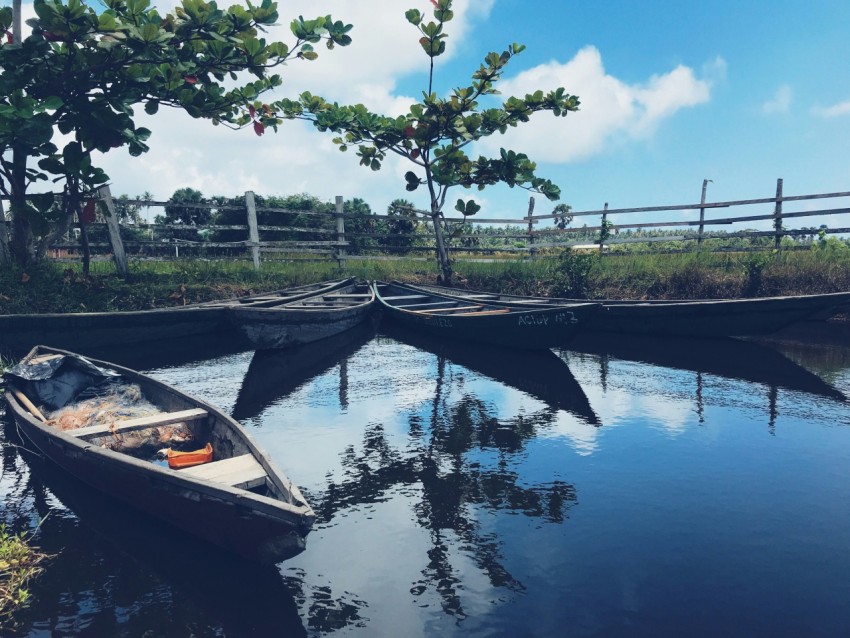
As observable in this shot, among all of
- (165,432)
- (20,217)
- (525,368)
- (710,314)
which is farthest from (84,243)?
(710,314)

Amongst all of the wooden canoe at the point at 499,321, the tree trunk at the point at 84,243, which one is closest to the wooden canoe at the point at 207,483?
the wooden canoe at the point at 499,321

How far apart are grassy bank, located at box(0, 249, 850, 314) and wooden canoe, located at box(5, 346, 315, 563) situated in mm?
7188

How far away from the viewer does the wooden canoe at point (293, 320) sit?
8.59 metres

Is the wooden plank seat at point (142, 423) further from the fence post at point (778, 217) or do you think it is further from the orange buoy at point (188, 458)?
the fence post at point (778, 217)

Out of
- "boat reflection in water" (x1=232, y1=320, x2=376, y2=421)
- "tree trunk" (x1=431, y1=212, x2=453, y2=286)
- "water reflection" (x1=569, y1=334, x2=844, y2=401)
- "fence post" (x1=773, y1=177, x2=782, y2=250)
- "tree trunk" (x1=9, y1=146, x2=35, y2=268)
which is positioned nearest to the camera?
"boat reflection in water" (x1=232, y1=320, x2=376, y2=421)

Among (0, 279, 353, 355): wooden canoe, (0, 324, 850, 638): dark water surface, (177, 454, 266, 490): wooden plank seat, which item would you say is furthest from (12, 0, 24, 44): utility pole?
(177, 454, 266, 490): wooden plank seat

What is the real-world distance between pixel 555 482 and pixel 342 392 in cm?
367

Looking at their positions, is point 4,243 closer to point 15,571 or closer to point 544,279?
point 15,571

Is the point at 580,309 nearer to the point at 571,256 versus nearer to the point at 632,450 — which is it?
the point at 632,450

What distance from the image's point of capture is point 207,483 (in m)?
3.01

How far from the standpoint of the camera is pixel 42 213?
1056cm

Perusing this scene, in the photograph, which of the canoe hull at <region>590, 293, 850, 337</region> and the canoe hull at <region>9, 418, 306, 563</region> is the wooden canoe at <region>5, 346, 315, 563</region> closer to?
the canoe hull at <region>9, 418, 306, 563</region>

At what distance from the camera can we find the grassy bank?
10953mm

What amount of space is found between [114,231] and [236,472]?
11742mm
